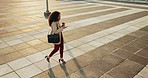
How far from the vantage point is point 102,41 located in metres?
8.19

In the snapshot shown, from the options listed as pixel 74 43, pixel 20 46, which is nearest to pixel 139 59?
pixel 74 43

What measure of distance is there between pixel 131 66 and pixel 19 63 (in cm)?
393

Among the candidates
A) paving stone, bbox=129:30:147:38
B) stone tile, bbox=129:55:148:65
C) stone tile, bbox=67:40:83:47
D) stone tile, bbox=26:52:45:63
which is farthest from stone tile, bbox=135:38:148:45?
stone tile, bbox=26:52:45:63

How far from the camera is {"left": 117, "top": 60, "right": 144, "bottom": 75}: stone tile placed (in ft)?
18.5

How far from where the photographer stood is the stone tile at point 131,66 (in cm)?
564

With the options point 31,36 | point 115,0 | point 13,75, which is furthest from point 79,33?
point 115,0

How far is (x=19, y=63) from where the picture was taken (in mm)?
6020

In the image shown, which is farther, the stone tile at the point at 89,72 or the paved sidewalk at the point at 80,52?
the paved sidewalk at the point at 80,52

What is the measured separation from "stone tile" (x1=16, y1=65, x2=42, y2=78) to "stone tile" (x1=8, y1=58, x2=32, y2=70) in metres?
0.24

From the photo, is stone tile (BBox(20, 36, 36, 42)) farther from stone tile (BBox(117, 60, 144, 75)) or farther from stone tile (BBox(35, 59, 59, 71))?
stone tile (BBox(117, 60, 144, 75))

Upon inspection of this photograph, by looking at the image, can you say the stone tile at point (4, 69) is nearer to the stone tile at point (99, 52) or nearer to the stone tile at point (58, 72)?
the stone tile at point (58, 72)

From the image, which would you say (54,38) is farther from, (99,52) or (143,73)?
(143,73)

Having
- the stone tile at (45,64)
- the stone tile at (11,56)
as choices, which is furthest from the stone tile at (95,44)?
the stone tile at (11,56)

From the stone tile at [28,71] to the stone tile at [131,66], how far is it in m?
2.81
